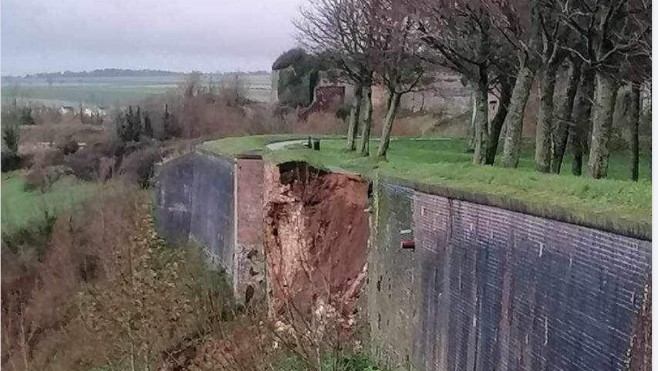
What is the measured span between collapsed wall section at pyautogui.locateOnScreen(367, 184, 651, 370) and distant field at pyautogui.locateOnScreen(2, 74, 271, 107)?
1.51 metres

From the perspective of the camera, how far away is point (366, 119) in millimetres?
6828

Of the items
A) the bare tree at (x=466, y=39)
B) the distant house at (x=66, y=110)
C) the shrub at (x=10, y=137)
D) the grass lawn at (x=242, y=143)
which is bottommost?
the grass lawn at (x=242, y=143)

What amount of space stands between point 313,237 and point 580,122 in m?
1.36

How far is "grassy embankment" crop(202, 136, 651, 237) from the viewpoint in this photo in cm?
227

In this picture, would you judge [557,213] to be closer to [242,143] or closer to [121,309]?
[121,309]

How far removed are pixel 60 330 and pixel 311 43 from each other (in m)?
2.33

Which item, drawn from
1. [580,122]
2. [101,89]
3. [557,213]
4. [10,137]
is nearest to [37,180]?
[101,89]

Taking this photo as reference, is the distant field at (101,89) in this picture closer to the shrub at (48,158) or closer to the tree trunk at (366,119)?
the shrub at (48,158)

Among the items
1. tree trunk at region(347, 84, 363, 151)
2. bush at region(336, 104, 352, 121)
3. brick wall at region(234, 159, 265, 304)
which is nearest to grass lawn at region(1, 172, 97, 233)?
brick wall at region(234, 159, 265, 304)

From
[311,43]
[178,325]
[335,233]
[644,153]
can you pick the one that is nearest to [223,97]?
[311,43]

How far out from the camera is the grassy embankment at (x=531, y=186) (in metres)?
2.27

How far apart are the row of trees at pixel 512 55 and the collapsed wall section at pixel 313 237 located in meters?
0.67

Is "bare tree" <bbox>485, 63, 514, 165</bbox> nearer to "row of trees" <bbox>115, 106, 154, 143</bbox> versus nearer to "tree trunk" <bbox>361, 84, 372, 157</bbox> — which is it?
"tree trunk" <bbox>361, 84, 372, 157</bbox>

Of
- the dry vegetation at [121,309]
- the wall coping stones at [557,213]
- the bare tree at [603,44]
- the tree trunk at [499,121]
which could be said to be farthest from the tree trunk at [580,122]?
the dry vegetation at [121,309]
